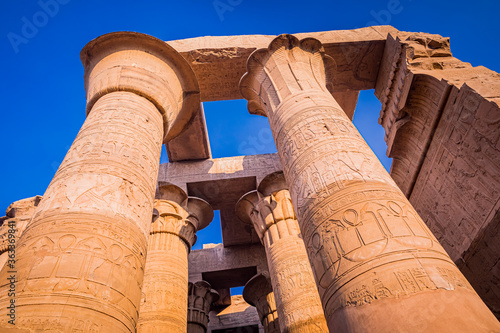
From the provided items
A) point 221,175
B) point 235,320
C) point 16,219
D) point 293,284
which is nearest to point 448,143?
point 293,284

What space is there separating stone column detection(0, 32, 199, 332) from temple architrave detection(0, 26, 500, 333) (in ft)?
0.05

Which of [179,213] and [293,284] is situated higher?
[179,213]

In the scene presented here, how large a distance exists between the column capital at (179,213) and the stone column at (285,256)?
0.93 meters

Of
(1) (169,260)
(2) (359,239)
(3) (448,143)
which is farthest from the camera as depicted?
(1) (169,260)

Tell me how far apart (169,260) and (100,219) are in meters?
3.68

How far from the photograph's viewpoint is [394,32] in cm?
677

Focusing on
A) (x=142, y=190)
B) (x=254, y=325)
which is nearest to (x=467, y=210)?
(x=142, y=190)

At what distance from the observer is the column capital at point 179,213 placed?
685cm

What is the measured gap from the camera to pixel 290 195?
4211 millimetres

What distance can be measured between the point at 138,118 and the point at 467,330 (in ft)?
12.6

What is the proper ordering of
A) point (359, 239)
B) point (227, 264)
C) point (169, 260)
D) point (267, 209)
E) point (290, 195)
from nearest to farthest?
point (359, 239) → point (290, 195) → point (169, 260) → point (267, 209) → point (227, 264)

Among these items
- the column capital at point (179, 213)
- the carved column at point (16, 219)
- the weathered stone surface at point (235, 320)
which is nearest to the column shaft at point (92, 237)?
the column capital at point (179, 213)

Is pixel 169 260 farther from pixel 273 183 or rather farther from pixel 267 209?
pixel 273 183

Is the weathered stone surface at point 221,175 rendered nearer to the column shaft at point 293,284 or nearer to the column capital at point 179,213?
the column capital at point 179,213
